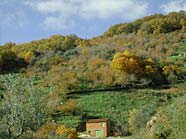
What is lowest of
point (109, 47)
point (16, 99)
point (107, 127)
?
point (107, 127)

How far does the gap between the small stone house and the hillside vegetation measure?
3.44ft

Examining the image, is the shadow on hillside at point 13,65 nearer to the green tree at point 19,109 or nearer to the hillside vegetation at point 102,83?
the hillside vegetation at point 102,83

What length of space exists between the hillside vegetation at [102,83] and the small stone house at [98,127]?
1048 mm

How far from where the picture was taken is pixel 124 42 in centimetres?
11281

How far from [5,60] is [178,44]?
37671 millimetres

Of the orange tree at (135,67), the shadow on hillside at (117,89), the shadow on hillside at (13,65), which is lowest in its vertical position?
the shadow on hillside at (117,89)

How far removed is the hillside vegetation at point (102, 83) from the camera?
21.4m

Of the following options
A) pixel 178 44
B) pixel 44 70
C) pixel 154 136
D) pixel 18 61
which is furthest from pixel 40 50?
pixel 154 136

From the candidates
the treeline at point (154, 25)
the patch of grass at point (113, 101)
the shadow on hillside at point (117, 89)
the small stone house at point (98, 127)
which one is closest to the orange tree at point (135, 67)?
the shadow on hillside at point (117, 89)

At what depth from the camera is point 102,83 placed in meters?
77.4

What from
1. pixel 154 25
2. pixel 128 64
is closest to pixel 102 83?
pixel 128 64

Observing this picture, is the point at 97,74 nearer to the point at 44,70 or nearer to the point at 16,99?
the point at 44,70

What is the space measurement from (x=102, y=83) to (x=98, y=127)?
68.2ft

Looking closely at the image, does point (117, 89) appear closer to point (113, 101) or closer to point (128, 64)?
point (128, 64)
